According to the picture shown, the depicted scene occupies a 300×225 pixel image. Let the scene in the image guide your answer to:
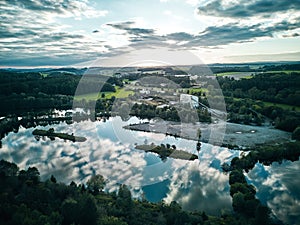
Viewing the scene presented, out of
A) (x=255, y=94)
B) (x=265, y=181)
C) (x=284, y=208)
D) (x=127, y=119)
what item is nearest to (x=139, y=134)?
(x=127, y=119)

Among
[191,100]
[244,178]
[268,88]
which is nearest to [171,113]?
[191,100]

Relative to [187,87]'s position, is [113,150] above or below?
below

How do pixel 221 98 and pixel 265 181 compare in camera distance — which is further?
pixel 221 98

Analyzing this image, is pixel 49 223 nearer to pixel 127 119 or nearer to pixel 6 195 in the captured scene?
pixel 6 195

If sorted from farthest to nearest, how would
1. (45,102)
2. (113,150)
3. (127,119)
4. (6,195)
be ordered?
(45,102) → (127,119) → (113,150) → (6,195)

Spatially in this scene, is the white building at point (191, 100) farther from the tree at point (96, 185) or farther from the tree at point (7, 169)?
the tree at point (7, 169)

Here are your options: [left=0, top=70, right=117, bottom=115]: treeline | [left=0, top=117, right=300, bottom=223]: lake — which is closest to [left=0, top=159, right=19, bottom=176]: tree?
[left=0, top=117, right=300, bottom=223]: lake

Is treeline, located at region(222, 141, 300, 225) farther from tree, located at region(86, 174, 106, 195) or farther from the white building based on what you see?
the white building
